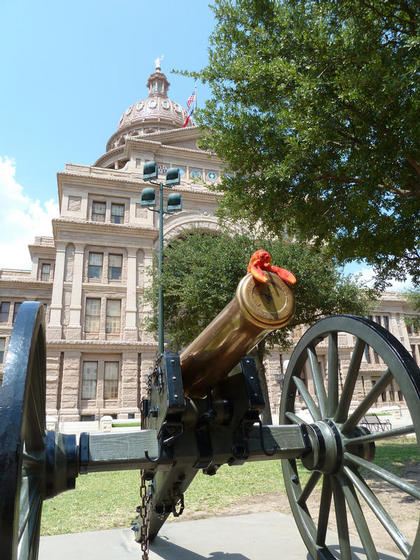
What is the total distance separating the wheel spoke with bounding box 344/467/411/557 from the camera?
219 centimetres

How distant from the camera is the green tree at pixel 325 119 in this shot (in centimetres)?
618

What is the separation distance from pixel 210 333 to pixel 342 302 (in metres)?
16.6

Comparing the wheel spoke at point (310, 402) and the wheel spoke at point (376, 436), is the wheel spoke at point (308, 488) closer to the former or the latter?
the wheel spoke at point (310, 402)

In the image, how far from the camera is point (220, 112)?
8.49 metres

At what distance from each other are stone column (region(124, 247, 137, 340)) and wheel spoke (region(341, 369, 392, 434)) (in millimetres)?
24786

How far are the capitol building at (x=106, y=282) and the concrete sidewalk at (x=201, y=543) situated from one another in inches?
723

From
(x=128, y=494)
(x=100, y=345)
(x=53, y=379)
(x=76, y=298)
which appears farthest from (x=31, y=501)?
(x=76, y=298)

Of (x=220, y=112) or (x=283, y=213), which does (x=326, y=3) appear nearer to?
(x=220, y=112)

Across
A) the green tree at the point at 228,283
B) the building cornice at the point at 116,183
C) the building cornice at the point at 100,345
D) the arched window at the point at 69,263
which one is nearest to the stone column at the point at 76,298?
the arched window at the point at 69,263

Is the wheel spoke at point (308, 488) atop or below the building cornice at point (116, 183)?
below

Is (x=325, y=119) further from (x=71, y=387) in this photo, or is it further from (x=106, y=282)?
(x=106, y=282)

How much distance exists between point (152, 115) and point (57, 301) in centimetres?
4203

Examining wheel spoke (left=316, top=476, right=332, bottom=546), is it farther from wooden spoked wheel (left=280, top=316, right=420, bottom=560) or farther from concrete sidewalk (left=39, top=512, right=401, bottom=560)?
concrete sidewalk (left=39, top=512, right=401, bottom=560)

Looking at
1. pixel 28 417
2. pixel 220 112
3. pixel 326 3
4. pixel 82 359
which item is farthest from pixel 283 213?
pixel 82 359
